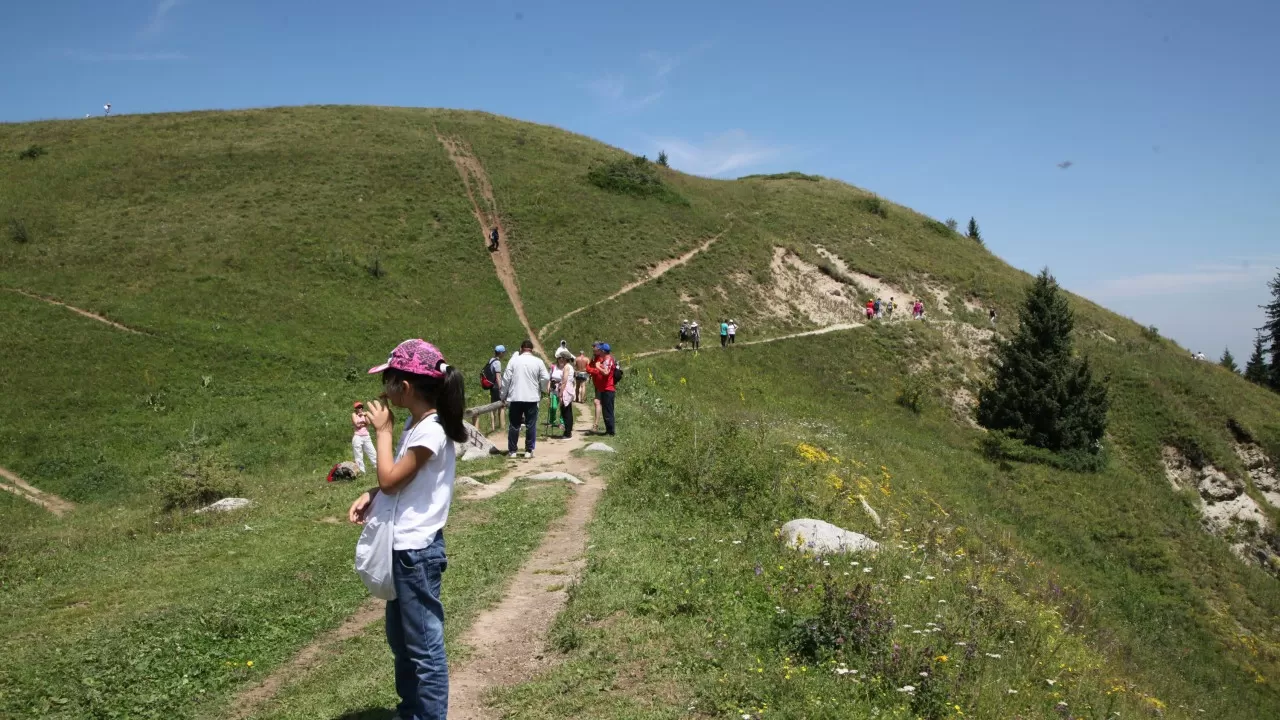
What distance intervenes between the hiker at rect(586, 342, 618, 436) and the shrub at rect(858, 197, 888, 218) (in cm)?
4836

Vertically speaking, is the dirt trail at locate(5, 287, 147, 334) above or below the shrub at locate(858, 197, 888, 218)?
below

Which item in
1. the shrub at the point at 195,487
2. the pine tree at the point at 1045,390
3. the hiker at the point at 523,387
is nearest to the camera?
the shrub at the point at 195,487

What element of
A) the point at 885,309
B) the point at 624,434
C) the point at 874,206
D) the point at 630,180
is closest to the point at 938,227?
the point at 874,206

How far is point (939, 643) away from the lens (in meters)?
6.71

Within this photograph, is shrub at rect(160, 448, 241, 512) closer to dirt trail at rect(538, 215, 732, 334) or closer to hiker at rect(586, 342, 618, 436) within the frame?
hiker at rect(586, 342, 618, 436)

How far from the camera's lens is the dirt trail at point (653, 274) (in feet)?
133

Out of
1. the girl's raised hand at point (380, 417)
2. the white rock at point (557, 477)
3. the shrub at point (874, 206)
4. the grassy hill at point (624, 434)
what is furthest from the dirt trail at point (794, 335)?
the girl's raised hand at point (380, 417)

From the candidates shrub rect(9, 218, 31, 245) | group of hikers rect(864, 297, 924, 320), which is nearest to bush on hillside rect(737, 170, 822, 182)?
group of hikers rect(864, 297, 924, 320)

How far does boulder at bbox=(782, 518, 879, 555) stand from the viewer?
9117 mm

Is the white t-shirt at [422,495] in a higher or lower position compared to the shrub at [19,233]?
lower

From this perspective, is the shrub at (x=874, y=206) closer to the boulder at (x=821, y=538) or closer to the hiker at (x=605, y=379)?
the hiker at (x=605, y=379)

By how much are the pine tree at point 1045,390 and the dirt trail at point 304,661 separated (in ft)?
117

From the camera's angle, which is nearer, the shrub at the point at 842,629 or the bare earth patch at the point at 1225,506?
the shrub at the point at 842,629

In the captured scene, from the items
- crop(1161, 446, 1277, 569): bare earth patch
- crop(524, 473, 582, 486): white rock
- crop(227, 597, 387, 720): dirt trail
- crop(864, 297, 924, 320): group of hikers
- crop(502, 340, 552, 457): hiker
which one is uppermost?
crop(864, 297, 924, 320): group of hikers
